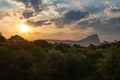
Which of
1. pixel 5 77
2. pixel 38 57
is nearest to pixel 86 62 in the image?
pixel 38 57

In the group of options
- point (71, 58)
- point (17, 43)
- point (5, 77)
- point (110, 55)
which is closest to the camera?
point (110, 55)

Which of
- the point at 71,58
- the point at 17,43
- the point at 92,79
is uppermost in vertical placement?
the point at 17,43

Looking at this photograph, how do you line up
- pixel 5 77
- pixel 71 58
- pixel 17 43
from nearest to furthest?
pixel 5 77
pixel 71 58
pixel 17 43

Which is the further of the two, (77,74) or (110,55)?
(77,74)

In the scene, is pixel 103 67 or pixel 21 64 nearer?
pixel 103 67

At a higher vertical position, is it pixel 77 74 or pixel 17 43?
pixel 17 43

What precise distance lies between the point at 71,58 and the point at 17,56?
16594mm

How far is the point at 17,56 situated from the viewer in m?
75.5

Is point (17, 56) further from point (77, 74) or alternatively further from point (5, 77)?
point (77, 74)

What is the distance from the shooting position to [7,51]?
76.9 m

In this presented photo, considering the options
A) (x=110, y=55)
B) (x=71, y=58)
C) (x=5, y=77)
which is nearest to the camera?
(x=110, y=55)

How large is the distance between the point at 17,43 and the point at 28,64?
615 inches

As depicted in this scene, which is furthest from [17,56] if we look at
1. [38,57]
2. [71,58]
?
[71,58]

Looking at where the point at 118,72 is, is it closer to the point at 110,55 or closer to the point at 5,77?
the point at 110,55
